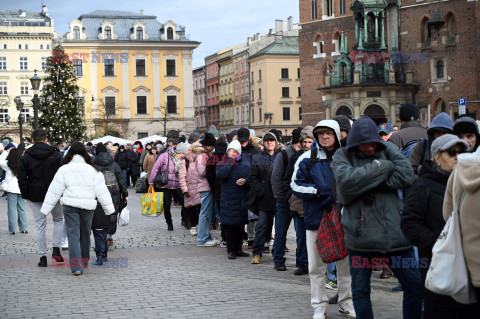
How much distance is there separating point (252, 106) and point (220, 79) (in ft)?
56.6

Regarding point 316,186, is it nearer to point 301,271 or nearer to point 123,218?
point 301,271

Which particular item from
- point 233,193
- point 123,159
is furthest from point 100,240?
point 123,159

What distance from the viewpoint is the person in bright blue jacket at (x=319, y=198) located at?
7.58 m

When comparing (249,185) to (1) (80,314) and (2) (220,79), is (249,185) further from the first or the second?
(2) (220,79)

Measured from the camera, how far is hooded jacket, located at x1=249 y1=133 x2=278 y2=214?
11.1m

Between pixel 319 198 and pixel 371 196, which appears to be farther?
pixel 319 198

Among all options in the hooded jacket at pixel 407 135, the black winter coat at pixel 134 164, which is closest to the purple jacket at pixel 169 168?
the hooded jacket at pixel 407 135

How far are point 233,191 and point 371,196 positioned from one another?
597 cm

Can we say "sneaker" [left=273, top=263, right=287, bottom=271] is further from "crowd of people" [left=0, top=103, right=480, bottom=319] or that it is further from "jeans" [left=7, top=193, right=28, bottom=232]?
"jeans" [left=7, top=193, right=28, bottom=232]

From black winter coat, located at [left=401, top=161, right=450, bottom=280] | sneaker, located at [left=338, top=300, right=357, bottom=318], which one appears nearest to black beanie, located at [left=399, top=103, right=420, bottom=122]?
sneaker, located at [left=338, top=300, right=357, bottom=318]

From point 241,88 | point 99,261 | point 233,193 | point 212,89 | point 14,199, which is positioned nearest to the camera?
point 99,261

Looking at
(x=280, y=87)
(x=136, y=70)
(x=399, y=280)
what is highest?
(x=136, y=70)

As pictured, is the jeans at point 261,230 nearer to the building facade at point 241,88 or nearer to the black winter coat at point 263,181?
the black winter coat at point 263,181

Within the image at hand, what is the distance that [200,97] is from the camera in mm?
119688
